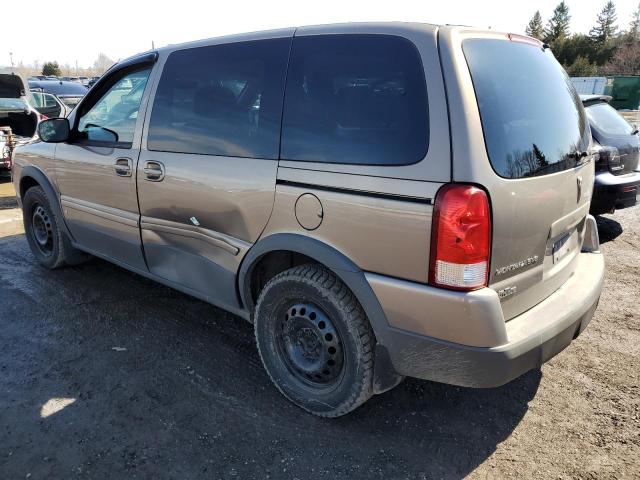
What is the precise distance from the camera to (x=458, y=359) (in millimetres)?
2180

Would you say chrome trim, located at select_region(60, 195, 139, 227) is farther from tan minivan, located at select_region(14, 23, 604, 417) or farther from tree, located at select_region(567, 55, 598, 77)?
tree, located at select_region(567, 55, 598, 77)

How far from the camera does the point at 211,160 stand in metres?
2.98

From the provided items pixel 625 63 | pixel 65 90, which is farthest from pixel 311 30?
pixel 625 63

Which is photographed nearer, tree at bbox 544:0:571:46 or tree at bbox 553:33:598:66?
tree at bbox 553:33:598:66

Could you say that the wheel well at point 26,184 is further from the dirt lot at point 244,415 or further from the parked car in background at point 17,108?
the parked car in background at point 17,108

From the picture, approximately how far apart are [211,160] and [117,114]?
1.28 metres

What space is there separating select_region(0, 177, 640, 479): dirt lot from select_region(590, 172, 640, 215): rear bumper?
1.93m

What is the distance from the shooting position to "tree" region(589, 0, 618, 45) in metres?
63.9

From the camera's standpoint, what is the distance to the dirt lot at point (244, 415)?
240 cm

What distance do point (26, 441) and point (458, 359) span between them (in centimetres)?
216

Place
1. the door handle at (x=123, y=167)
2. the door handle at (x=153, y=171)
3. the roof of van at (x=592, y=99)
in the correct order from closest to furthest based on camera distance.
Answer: the door handle at (x=153, y=171) < the door handle at (x=123, y=167) < the roof of van at (x=592, y=99)

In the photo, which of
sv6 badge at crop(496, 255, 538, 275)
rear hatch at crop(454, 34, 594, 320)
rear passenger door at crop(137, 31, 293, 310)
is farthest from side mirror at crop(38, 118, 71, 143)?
sv6 badge at crop(496, 255, 538, 275)

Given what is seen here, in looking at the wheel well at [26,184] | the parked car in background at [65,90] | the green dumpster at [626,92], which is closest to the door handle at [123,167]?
the wheel well at [26,184]

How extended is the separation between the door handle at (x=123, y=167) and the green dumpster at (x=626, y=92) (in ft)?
104
